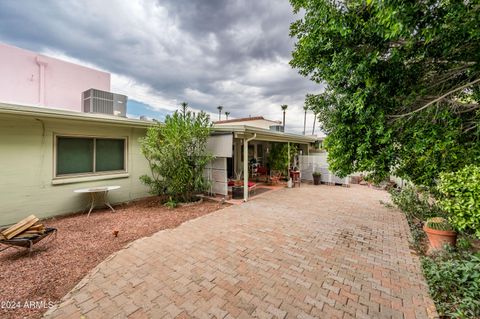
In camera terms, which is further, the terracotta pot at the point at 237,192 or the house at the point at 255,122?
the house at the point at 255,122

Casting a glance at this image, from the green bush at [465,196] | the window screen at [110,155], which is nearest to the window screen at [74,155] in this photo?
the window screen at [110,155]

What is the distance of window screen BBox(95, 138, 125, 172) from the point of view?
6887 mm

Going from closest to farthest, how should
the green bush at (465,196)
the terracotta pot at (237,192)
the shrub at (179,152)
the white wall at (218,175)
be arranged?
the green bush at (465,196)
the shrub at (179,152)
the white wall at (218,175)
the terracotta pot at (237,192)

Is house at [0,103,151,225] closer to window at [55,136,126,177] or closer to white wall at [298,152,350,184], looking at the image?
window at [55,136,126,177]

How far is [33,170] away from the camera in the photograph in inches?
215

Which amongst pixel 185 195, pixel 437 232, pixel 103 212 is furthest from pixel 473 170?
pixel 103 212

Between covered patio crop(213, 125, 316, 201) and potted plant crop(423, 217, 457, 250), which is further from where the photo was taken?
covered patio crop(213, 125, 316, 201)

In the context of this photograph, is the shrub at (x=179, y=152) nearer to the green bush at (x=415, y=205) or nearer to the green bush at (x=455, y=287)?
the green bush at (x=455, y=287)

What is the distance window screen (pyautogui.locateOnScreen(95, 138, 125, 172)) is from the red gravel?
1.64 m

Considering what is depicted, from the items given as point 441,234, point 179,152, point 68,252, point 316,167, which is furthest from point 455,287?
point 316,167

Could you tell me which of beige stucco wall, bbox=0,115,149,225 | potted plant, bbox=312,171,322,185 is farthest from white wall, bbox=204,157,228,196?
potted plant, bbox=312,171,322,185

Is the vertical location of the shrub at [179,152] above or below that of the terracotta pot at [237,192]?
above

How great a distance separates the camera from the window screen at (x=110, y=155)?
271 inches

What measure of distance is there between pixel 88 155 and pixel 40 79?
6.53 metres
